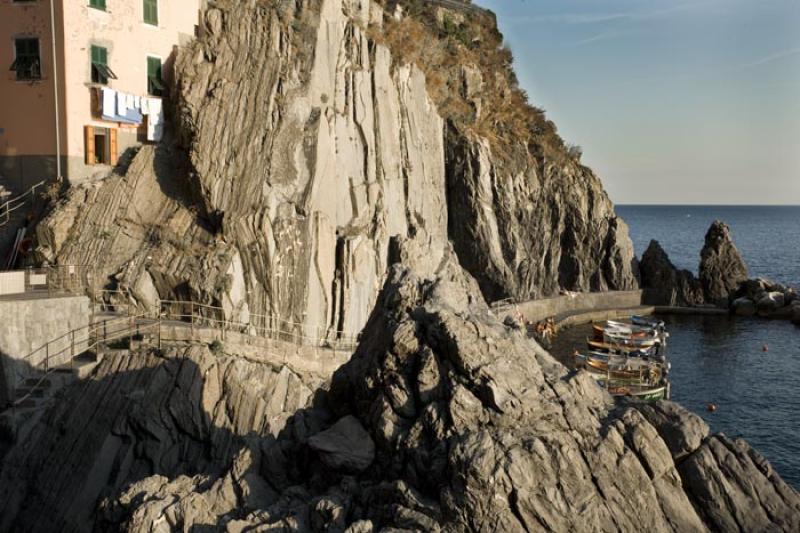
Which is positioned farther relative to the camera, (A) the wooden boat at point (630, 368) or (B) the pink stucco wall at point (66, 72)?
(A) the wooden boat at point (630, 368)

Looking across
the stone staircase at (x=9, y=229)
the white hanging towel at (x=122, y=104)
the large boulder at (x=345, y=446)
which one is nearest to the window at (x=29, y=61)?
the white hanging towel at (x=122, y=104)

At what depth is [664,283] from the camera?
7756 cm

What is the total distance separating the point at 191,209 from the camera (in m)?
36.1

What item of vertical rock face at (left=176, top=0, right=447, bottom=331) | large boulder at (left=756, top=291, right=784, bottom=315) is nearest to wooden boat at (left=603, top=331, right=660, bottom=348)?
→ vertical rock face at (left=176, top=0, right=447, bottom=331)

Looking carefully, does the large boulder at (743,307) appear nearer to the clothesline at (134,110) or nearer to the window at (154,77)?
the clothesline at (134,110)

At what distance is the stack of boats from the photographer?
45.9m

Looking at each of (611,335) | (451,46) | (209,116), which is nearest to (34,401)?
(209,116)

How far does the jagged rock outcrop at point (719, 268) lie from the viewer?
261 ft

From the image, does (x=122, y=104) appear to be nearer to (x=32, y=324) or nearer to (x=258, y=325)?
(x=258, y=325)

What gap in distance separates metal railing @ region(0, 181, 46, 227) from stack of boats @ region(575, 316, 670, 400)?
25996mm

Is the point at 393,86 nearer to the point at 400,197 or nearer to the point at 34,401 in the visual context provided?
the point at 400,197

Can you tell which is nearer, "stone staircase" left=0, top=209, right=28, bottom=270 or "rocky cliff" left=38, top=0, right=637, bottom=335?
"rocky cliff" left=38, top=0, right=637, bottom=335

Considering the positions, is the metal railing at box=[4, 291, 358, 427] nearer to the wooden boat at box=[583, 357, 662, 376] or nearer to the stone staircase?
the stone staircase

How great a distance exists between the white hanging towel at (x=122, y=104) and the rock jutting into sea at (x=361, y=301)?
1898 millimetres
